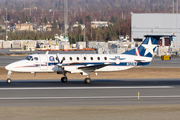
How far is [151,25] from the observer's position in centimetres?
10575

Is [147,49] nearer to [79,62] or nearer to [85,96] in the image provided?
[79,62]

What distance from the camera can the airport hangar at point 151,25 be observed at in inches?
4149

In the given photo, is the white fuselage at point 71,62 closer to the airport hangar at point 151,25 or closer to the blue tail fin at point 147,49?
the blue tail fin at point 147,49

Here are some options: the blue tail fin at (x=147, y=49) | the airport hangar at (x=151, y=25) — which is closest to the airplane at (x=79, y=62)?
the blue tail fin at (x=147, y=49)

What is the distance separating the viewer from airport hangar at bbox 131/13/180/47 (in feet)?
346

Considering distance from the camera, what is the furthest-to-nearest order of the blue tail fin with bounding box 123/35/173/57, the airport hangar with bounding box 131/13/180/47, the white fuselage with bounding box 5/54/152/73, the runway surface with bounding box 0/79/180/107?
the airport hangar with bounding box 131/13/180/47 < the blue tail fin with bounding box 123/35/173/57 < the white fuselage with bounding box 5/54/152/73 < the runway surface with bounding box 0/79/180/107

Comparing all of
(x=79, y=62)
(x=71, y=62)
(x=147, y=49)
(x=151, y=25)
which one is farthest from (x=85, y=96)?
(x=151, y=25)

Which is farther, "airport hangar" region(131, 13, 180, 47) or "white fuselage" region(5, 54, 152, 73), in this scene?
"airport hangar" region(131, 13, 180, 47)

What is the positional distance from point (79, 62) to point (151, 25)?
80.3 meters

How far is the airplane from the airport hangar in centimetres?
7481

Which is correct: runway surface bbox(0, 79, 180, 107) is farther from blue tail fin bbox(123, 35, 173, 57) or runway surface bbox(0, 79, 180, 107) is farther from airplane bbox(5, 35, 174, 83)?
blue tail fin bbox(123, 35, 173, 57)

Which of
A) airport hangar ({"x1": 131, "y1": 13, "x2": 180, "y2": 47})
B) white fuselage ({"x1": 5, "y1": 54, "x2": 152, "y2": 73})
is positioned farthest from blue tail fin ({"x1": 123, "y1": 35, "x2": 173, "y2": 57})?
airport hangar ({"x1": 131, "y1": 13, "x2": 180, "y2": 47})

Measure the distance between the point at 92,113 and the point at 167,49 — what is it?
66.6 meters

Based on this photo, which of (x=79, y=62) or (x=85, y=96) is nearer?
(x=85, y=96)
